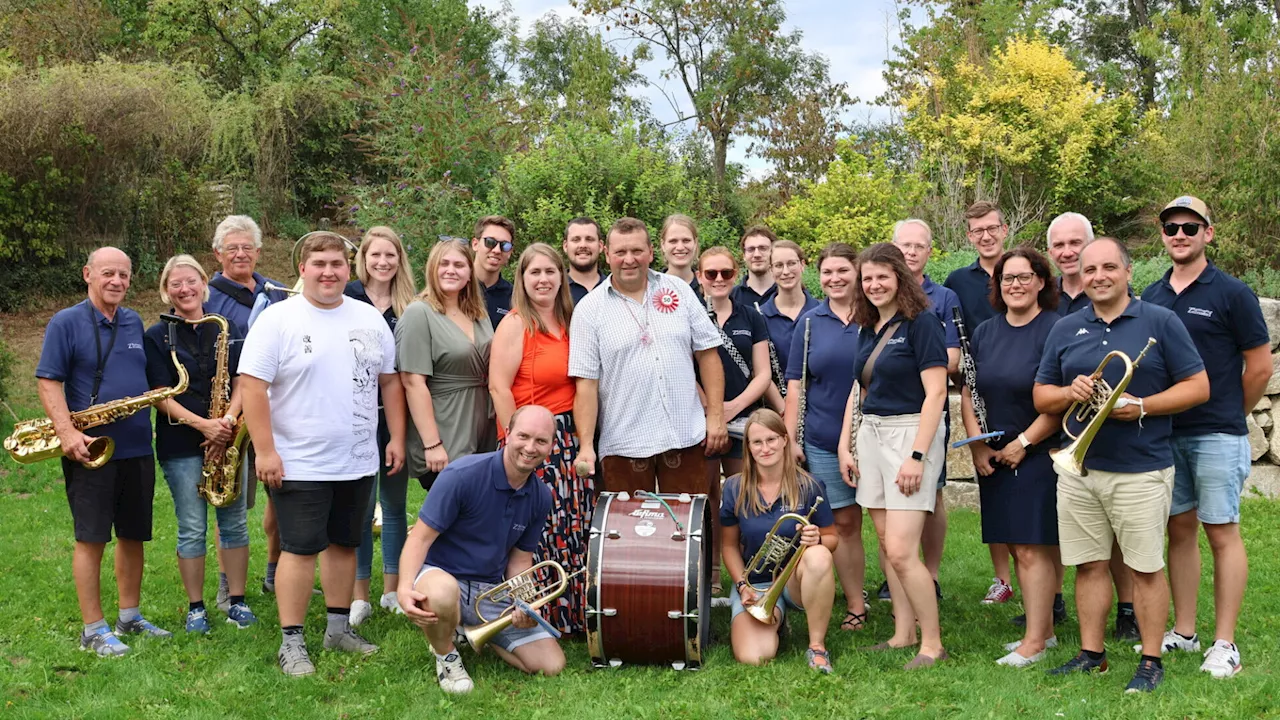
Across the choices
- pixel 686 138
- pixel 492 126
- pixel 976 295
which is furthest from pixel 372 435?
pixel 686 138

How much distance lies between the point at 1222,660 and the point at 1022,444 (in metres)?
1.17

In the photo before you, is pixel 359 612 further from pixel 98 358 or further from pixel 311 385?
pixel 98 358

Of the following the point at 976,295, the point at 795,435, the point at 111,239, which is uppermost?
the point at 111,239

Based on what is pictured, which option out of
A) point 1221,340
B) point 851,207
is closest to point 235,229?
point 1221,340

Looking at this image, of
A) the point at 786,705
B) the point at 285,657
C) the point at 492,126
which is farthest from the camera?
the point at 492,126

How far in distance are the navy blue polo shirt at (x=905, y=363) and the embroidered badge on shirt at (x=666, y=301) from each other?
0.97 m

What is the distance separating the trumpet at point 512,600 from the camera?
14.6 ft

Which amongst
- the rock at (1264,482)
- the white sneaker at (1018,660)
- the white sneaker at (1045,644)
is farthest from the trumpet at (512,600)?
the rock at (1264,482)

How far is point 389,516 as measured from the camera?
18.1 ft

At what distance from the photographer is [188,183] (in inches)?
570

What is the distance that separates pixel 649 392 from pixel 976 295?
1.88 meters

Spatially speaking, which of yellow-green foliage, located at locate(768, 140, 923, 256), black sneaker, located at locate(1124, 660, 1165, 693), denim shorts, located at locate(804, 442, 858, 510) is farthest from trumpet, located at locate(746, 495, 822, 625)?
yellow-green foliage, located at locate(768, 140, 923, 256)

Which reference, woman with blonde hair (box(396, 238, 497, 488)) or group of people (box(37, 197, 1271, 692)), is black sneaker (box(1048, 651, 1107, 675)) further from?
woman with blonde hair (box(396, 238, 497, 488))

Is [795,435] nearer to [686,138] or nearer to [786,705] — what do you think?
[786,705]
